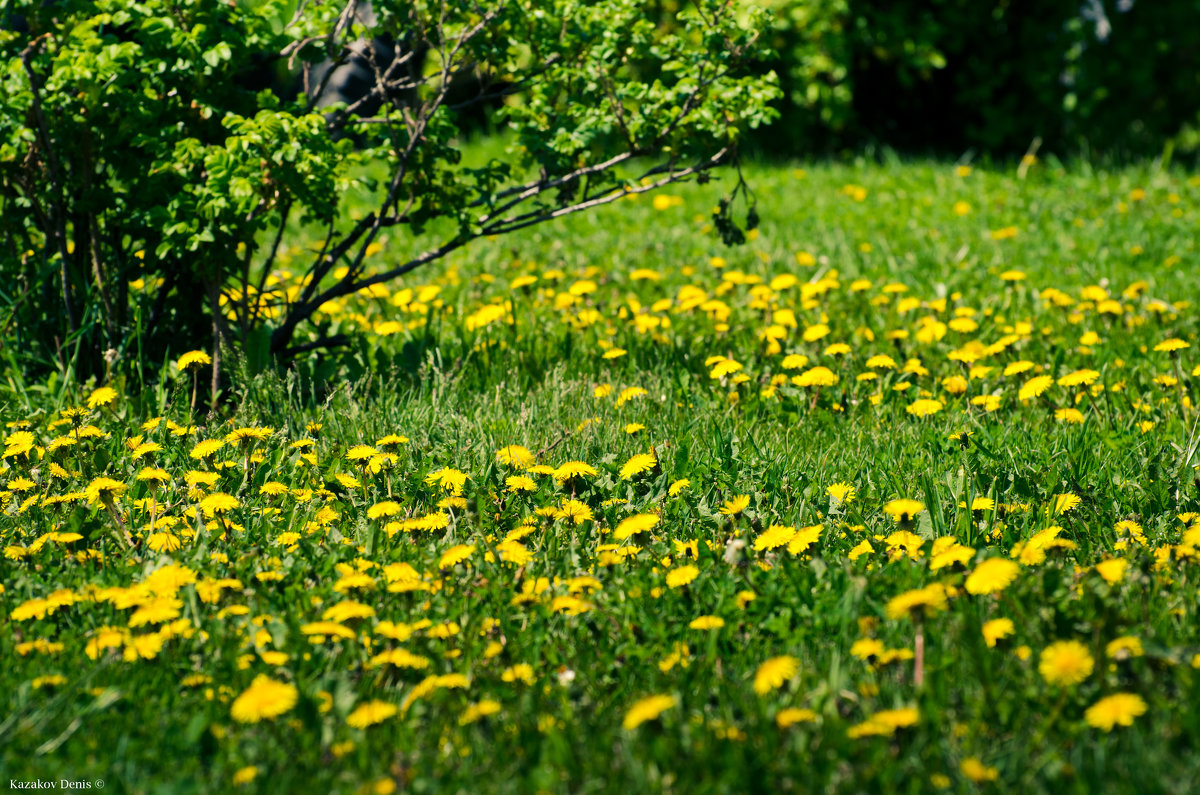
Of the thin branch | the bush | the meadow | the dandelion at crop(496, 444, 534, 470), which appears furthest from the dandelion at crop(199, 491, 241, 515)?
the thin branch

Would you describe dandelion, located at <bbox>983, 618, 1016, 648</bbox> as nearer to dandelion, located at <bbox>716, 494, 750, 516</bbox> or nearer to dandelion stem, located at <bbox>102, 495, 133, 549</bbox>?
dandelion, located at <bbox>716, 494, 750, 516</bbox>

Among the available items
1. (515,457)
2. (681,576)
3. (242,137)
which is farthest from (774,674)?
(242,137)

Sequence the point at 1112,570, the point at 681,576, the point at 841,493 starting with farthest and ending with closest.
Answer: the point at 841,493, the point at 681,576, the point at 1112,570

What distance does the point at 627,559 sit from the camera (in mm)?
2326

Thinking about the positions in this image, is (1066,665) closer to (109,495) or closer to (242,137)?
(109,495)

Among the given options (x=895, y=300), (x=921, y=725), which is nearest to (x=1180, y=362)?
(x=895, y=300)

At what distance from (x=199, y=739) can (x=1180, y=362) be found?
→ 3433mm

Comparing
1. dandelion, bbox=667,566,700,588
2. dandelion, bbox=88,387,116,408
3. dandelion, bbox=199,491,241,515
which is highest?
dandelion, bbox=88,387,116,408

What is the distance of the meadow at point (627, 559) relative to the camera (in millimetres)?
1649

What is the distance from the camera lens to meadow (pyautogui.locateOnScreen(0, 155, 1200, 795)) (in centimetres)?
165

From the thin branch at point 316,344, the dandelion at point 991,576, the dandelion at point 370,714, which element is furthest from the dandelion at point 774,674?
the thin branch at point 316,344

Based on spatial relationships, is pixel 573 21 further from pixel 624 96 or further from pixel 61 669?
pixel 61 669

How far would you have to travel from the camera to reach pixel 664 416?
10.9 feet

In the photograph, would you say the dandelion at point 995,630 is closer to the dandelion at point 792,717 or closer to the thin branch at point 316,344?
the dandelion at point 792,717
